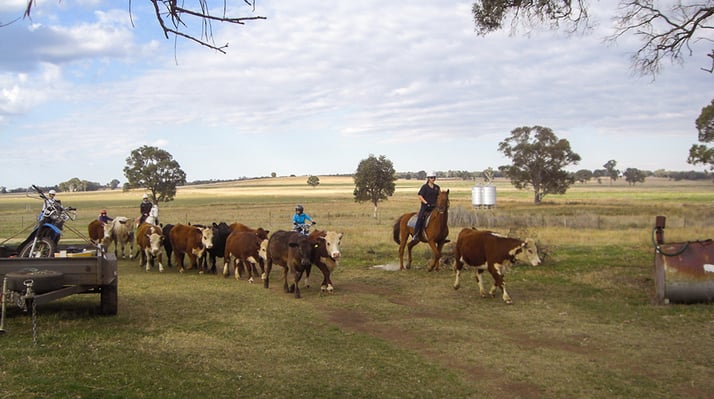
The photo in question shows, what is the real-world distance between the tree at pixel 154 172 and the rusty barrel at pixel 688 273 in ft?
154

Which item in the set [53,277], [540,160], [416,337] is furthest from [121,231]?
[540,160]

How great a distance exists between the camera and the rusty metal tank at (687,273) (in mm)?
10141

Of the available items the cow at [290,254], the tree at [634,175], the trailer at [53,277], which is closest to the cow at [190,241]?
the cow at [290,254]

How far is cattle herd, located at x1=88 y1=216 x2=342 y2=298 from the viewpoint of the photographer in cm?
1221

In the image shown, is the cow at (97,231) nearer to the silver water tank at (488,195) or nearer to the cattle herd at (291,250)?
the cattle herd at (291,250)

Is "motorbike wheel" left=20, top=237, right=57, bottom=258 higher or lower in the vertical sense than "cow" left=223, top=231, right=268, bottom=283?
higher

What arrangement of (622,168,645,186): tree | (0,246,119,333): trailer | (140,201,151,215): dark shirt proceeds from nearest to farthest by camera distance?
(0,246,119,333): trailer
(140,201,151,215): dark shirt
(622,168,645,186): tree

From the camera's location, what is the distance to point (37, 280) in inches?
306

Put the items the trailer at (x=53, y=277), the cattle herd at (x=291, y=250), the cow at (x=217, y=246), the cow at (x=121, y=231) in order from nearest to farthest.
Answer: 1. the trailer at (x=53, y=277)
2. the cattle herd at (x=291, y=250)
3. the cow at (x=217, y=246)
4. the cow at (x=121, y=231)

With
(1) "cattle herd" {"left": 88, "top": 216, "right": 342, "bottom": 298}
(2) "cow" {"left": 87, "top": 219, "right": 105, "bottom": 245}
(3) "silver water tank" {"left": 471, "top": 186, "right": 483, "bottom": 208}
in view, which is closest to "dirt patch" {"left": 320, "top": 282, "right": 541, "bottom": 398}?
(1) "cattle herd" {"left": 88, "top": 216, "right": 342, "bottom": 298}

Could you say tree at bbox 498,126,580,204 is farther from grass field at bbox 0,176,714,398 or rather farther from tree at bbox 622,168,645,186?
tree at bbox 622,168,645,186

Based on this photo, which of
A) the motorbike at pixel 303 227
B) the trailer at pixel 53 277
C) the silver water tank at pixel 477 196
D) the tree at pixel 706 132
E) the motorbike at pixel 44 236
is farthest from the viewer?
the silver water tank at pixel 477 196

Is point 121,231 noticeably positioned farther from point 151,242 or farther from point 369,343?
point 369,343

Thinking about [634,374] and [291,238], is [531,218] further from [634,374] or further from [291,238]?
[634,374]
